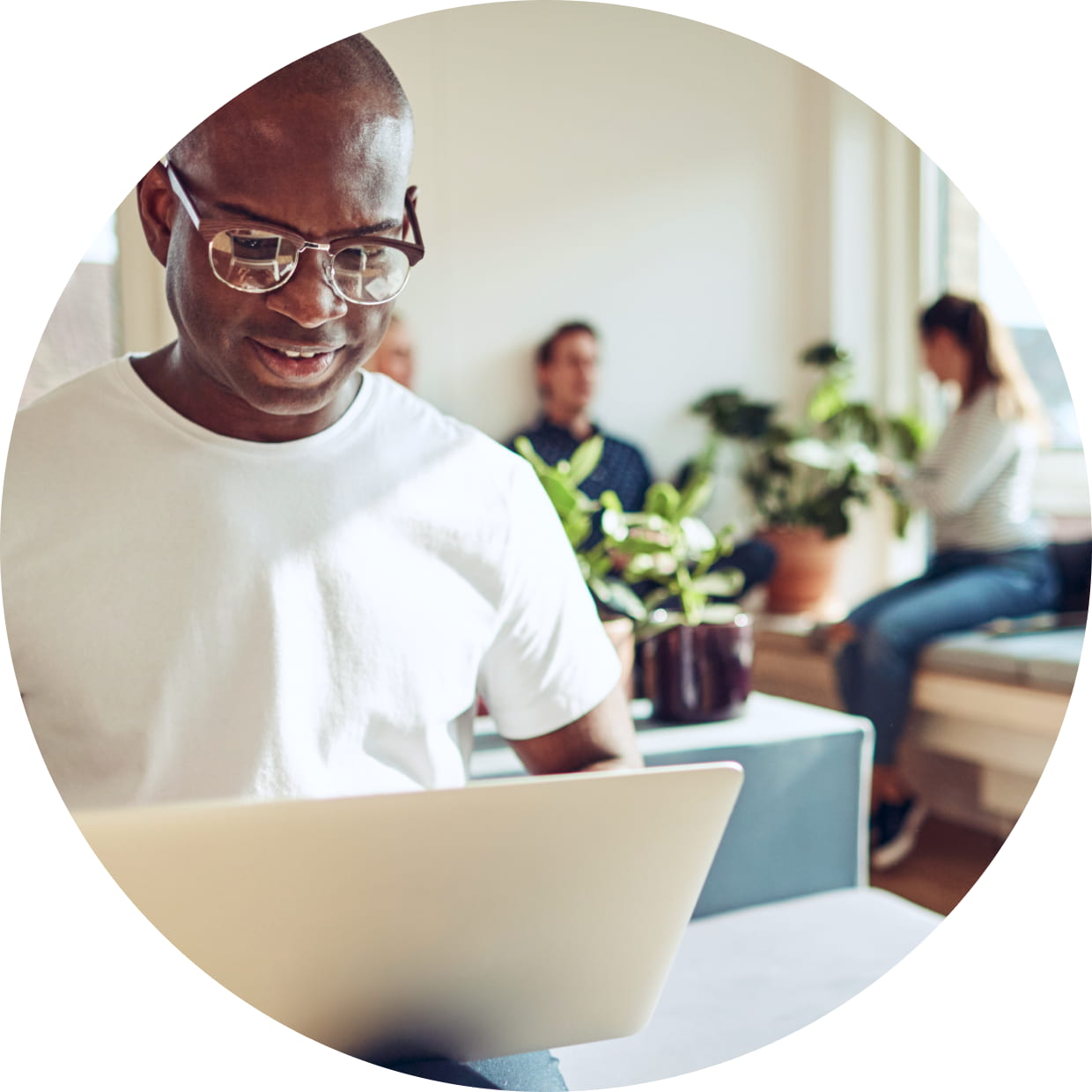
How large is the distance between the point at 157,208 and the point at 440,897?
1.13 ft

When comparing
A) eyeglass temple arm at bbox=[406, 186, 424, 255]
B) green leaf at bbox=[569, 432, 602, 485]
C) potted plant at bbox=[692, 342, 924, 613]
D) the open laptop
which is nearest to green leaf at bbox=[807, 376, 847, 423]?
potted plant at bbox=[692, 342, 924, 613]

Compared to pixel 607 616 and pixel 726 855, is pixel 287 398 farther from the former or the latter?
pixel 726 855

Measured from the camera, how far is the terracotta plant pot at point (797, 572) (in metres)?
1.04

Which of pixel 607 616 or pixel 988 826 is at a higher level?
pixel 607 616

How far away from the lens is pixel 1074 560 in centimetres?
223

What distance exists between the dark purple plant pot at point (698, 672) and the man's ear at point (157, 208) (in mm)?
397

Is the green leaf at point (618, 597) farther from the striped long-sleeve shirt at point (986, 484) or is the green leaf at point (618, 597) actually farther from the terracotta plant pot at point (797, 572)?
the striped long-sleeve shirt at point (986, 484)

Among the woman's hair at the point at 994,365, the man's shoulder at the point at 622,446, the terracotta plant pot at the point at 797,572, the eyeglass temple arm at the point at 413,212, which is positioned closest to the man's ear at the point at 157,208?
the eyeglass temple arm at the point at 413,212

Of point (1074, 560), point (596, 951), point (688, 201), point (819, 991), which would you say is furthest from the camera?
point (1074, 560)

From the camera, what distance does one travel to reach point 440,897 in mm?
455

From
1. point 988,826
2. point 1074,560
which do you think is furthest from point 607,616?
point 1074,560

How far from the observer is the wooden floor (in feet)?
3.22

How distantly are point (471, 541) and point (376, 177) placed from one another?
7.1 inches

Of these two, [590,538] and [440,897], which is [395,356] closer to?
[590,538]
